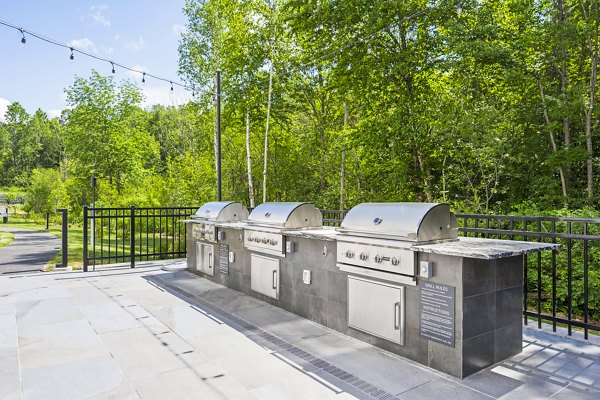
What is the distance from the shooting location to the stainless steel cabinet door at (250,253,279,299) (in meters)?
4.90

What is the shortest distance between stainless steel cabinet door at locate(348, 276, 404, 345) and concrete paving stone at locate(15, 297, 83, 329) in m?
3.31

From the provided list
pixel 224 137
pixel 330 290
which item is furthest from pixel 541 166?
pixel 224 137

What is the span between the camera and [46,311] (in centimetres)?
473

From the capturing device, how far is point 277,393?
2.66 m

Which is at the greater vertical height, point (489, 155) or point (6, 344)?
point (489, 155)

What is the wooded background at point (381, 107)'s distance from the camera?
7.57m

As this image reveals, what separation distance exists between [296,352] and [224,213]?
11.6ft

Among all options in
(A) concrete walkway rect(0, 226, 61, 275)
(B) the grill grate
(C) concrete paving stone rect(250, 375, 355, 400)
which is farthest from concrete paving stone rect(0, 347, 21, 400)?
(A) concrete walkway rect(0, 226, 61, 275)

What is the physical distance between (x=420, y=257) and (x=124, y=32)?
12.2 m

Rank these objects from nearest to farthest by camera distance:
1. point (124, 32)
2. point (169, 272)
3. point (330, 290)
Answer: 1. point (330, 290)
2. point (169, 272)
3. point (124, 32)

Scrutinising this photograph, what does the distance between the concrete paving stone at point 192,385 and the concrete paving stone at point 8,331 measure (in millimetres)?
1767

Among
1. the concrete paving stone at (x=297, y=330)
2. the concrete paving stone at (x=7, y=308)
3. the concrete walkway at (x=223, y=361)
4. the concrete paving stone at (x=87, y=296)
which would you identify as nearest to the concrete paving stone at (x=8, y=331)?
the concrete walkway at (x=223, y=361)

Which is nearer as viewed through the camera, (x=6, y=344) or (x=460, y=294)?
(x=460, y=294)

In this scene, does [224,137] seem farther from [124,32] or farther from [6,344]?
[6,344]
